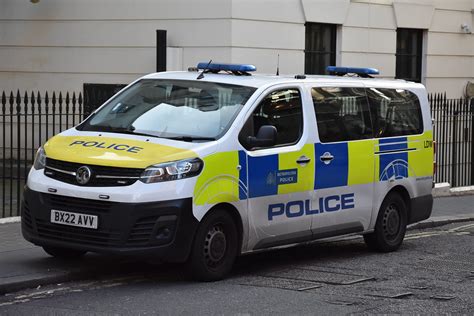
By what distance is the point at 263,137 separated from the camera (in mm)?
9016

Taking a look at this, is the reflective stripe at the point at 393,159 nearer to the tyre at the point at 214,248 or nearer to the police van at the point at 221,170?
the police van at the point at 221,170

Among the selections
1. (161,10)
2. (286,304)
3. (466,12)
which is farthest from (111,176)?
(466,12)

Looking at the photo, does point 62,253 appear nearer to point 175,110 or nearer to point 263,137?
point 175,110

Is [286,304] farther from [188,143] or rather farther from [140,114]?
[140,114]

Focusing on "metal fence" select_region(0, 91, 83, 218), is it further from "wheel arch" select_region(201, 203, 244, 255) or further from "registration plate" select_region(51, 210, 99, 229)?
"wheel arch" select_region(201, 203, 244, 255)

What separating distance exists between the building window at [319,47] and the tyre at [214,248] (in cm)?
994

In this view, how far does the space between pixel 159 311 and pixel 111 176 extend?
1377 millimetres

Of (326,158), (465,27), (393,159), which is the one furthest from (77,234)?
(465,27)

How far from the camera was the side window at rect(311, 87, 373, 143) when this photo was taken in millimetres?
10062

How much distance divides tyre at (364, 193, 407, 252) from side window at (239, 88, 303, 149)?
1.79m

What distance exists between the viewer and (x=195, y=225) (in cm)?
849

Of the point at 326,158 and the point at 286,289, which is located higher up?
the point at 326,158

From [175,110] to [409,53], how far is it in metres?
12.3

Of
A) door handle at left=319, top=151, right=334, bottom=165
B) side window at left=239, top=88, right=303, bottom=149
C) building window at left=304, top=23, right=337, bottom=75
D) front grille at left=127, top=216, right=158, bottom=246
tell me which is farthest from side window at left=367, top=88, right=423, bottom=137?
building window at left=304, top=23, right=337, bottom=75
